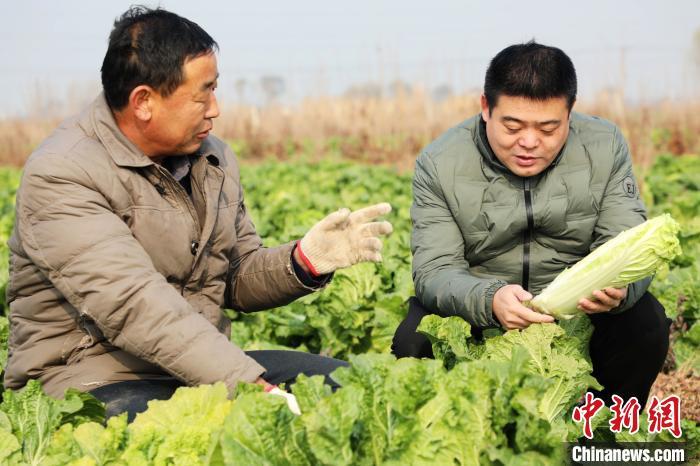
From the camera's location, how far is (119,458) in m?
2.51

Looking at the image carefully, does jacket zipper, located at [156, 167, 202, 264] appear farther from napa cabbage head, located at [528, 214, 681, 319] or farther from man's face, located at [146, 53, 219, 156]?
napa cabbage head, located at [528, 214, 681, 319]

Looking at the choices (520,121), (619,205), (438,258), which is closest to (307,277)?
(438,258)

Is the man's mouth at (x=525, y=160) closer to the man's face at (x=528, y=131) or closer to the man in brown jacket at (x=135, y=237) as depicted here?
the man's face at (x=528, y=131)

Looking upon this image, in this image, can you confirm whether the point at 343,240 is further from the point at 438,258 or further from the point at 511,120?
the point at 511,120

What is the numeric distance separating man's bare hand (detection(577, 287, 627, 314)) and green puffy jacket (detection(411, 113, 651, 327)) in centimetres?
29

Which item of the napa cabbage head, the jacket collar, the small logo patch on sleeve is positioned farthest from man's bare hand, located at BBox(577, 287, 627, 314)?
the jacket collar

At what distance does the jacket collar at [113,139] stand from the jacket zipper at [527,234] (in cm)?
166

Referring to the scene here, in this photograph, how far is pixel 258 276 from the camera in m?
3.75

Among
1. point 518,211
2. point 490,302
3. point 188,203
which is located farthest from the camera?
point 518,211

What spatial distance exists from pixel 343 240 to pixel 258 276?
0.45m

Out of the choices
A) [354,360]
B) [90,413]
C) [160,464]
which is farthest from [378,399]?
[90,413]

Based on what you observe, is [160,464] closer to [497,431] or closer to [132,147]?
[497,431]

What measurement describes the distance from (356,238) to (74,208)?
1.18 metres

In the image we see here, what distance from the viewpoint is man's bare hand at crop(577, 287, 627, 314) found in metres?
3.30
